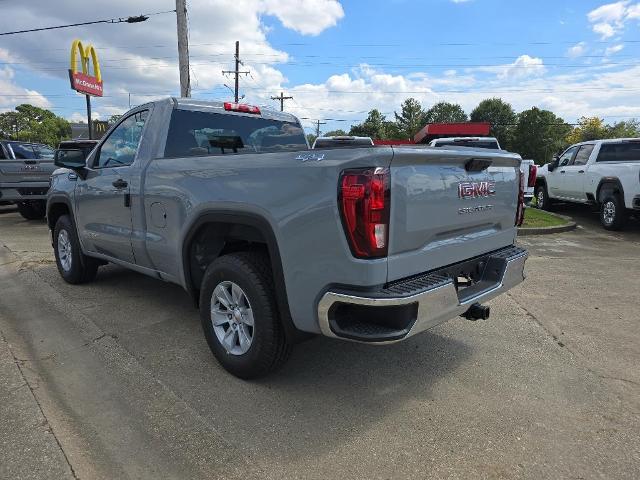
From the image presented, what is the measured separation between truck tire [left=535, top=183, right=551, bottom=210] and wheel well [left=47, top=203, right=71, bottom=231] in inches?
470

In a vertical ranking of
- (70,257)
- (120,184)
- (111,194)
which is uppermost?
(120,184)

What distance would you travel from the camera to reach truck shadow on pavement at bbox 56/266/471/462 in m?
2.82

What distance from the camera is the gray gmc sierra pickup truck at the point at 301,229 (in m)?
2.58

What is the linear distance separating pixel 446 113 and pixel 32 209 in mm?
95164

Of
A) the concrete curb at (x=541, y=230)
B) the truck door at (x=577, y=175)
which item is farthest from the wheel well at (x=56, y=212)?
the truck door at (x=577, y=175)

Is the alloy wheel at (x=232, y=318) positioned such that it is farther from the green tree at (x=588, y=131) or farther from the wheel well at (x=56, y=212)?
the green tree at (x=588, y=131)

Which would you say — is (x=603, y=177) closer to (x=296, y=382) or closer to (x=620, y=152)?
(x=620, y=152)

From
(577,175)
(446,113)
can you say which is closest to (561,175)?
(577,175)

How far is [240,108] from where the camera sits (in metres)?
4.74

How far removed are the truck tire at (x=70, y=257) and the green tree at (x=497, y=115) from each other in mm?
83335

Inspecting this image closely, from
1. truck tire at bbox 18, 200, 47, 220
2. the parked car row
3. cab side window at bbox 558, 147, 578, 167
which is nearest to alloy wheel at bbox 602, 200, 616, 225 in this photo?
cab side window at bbox 558, 147, 578, 167

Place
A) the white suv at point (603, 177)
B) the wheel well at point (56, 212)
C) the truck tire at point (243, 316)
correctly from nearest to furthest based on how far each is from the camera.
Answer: the truck tire at point (243, 316) < the wheel well at point (56, 212) < the white suv at point (603, 177)

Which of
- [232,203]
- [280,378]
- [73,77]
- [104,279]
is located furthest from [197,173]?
[73,77]

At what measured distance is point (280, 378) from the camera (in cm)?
346
